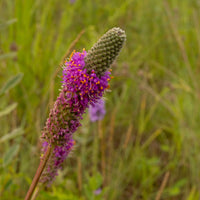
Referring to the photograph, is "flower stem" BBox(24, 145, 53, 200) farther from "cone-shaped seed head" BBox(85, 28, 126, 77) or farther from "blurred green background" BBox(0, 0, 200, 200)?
"blurred green background" BBox(0, 0, 200, 200)

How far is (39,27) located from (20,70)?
0.53 meters

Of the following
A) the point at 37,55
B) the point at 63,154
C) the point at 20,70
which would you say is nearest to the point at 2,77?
the point at 20,70

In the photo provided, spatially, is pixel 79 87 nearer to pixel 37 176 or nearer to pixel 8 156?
pixel 37 176

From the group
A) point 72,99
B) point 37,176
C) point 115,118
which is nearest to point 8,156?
point 37,176

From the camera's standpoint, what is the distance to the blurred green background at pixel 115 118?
7.80 ft

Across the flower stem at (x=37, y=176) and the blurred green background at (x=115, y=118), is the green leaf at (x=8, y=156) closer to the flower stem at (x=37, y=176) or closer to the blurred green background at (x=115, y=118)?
the blurred green background at (x=115, y=118)

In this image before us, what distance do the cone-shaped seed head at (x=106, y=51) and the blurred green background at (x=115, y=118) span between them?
94 centimetres

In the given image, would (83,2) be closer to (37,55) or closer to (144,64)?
(144,64)

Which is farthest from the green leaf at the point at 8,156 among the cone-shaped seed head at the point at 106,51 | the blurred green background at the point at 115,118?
the cone-shaped seed head at the point at 106,51

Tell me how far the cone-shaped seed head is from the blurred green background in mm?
944

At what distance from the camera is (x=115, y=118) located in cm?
335

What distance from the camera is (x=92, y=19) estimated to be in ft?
15.1

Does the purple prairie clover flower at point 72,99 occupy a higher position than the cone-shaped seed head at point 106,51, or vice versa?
the cone-shaped seed head at point 106,51

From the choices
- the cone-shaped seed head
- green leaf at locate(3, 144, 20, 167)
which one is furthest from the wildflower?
green leaf at locate(3, 144, 20, 167)
